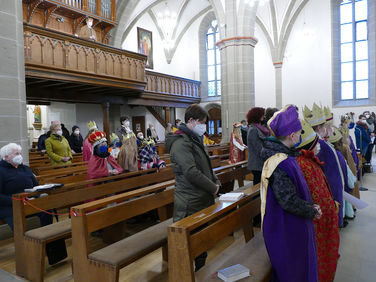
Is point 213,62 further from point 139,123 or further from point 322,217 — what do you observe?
point 322,217

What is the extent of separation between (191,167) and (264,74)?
16.2 meters

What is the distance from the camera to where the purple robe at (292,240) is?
195 centimetres

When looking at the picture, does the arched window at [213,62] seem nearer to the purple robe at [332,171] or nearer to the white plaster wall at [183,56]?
the white plaster wall at [183,56]

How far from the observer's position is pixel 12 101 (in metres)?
4.18

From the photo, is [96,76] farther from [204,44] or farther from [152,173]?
[204,44]

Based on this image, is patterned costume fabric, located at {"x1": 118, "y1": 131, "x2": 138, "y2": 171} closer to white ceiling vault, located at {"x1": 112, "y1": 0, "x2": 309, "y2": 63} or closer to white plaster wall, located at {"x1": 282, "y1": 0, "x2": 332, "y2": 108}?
white ceiling vault, located at {"x1": 112, "y1": 0, "x2": 309, "y2": 63}

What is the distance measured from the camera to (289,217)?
197cm

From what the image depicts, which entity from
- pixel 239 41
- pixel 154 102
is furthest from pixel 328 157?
pixel 154 102

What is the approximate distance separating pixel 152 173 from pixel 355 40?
1489 cm

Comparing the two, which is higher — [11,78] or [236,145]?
[11,78]

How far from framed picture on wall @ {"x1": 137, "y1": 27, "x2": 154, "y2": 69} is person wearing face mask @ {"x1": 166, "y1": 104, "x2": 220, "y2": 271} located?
53.3 ft

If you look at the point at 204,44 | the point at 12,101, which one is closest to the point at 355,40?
the point at 204,44

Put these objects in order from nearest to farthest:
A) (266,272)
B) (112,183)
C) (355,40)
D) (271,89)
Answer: (266,272) → (112,183) → (355,40) → (271,89)

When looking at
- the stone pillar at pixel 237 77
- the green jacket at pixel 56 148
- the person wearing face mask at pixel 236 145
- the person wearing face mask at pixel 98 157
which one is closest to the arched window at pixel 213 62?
the stone pillar at pixel 237 77
